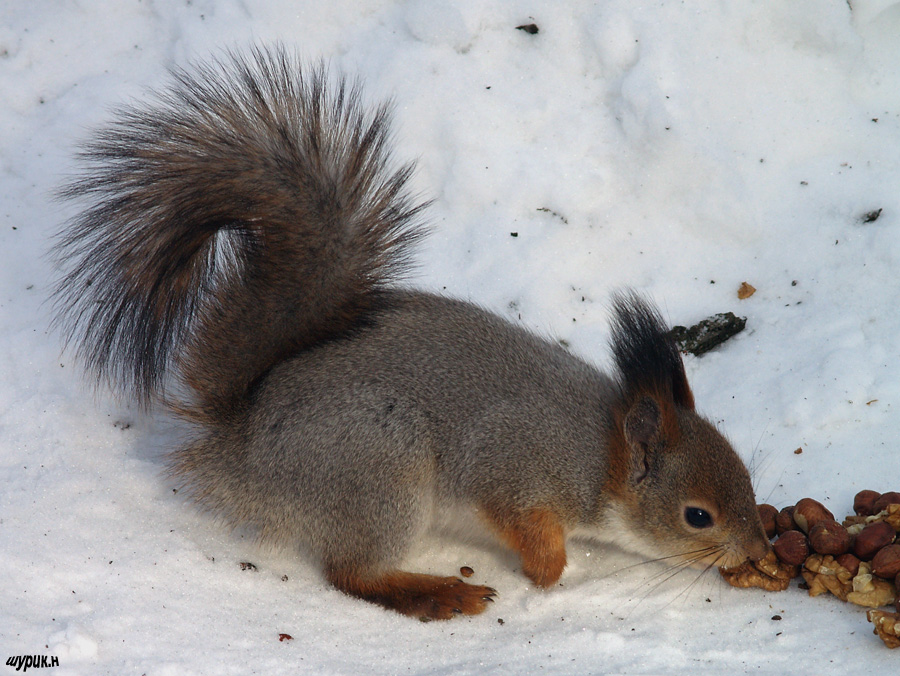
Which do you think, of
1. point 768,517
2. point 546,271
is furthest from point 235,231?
point 768,517

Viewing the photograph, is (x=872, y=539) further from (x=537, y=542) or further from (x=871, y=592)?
(x=537, y=542)

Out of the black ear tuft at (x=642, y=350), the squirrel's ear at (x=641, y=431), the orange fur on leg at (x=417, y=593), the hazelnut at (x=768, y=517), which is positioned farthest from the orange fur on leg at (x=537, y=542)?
the hazelnut at (x=768, y=517)

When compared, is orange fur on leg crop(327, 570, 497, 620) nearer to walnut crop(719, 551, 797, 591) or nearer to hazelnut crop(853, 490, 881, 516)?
walnut crop(719, 551, 797, 591)

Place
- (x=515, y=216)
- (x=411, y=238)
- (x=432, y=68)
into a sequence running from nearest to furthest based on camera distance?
(x=411, y=238)
(x=515, y=216)
(x=432, y=68)

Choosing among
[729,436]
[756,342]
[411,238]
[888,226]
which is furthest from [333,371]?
[888,226]

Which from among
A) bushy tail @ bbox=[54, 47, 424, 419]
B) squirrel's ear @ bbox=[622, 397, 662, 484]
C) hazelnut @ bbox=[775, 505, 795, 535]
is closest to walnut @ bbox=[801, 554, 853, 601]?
hazelnut @ bbox=[775, 505, 795, 535]

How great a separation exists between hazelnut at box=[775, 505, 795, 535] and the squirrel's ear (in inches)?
15.3

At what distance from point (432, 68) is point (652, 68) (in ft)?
2.75

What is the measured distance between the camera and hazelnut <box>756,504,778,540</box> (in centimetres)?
248

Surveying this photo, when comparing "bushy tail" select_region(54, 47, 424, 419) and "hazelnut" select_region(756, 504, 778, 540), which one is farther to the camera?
"hazelnut" select_region(756, 504, 778, 540)

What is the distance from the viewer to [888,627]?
202 centimetres

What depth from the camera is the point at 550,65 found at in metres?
3.61

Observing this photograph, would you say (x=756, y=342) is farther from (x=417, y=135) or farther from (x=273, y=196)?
(x=273, y=196)

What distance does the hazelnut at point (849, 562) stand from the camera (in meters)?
2.28
